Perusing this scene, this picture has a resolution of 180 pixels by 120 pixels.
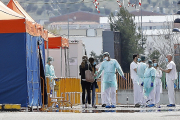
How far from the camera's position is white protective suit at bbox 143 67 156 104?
20234 millimetres

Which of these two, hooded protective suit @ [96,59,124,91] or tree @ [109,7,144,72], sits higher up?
tree @ [109,7,144,72]

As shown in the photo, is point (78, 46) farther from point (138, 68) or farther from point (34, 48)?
point (34, 48)

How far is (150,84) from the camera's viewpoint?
20.3 metres

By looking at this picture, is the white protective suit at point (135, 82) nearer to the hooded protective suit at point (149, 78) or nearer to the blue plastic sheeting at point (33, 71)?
the hooded protective suit at point (149, 78)

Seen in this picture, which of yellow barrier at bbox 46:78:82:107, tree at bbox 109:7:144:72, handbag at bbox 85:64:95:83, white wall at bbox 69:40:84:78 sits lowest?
yellow barrier at bbox 46:78:82:107

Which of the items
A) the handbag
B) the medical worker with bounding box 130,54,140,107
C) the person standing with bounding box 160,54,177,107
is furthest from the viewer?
the medical worker with bounding box 130,54,140,107

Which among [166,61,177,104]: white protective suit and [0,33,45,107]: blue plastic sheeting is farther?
[166,61,177,104]: white protective suit

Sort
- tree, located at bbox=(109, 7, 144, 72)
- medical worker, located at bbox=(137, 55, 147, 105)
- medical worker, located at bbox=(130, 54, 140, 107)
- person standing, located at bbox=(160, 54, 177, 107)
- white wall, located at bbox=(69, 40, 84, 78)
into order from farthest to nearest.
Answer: tree, located at bbox=(109, 7, 144, 72)
white wall, located at bbox=(69, 40, 84, 78)
medical worker, located at bbox=(130, 54, 140, 107)
medical worker, located at bbox=(137, 55, 147, 105)
person standing, located at bbox=(160, 54, 177, 107)

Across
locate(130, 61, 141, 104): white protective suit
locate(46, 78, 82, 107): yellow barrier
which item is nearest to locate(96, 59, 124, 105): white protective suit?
locate(130, 61, 141, 104): white protective suit

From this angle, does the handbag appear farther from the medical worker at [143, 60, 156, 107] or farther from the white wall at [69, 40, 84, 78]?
the white wall at [69, 40, 84, 78]

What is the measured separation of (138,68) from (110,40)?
66.5 feet

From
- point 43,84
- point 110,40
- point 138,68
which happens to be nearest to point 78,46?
point 110,40

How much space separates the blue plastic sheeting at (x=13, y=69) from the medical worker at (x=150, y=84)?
5773 mm

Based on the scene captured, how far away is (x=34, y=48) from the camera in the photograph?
1711 cm
